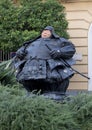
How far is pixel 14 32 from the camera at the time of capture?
16109mm

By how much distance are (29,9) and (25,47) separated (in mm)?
9055

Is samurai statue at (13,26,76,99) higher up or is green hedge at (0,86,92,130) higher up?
samurai statue at (13,26,76,99)

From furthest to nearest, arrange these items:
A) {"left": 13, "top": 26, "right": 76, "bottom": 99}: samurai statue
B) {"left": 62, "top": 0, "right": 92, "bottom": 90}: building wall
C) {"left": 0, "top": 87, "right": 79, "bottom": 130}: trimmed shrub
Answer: {"left": 62, "top": 0, "right": 92, "bottom": 90}: building wall
{"left": 13, "top": 26, "right": 76, "bottom": 99}: samurai statue
{"left": 0, "top": 87, "right": 79, "bottom": 130}: trimmed shrub

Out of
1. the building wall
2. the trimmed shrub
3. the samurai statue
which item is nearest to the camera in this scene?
the trimmed shrub

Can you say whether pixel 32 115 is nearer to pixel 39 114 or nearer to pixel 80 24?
pixel 39 114

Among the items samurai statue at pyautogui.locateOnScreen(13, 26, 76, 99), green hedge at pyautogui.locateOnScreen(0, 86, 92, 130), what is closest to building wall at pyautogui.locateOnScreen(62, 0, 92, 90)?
samurai statue at pyautogui.locateOnScreen(13, 26, 76, 99)

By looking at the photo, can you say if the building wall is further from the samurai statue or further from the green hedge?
the green hedge

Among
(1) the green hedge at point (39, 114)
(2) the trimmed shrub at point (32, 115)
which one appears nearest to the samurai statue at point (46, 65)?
(1) the green hedge at point (39, 114)

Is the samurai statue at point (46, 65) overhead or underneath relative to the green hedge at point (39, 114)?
overhead

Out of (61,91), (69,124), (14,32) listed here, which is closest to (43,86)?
(61,91)

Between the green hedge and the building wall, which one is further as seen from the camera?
the building wall

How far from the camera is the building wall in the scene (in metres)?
18.0

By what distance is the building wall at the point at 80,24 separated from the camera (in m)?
18.0

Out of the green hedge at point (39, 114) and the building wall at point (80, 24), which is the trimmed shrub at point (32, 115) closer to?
the green hedge at point (39, 114)
